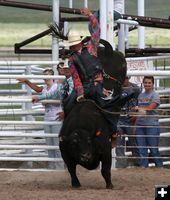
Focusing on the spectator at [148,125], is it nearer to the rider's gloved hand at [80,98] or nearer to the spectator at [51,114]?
the spectator at [51,114]

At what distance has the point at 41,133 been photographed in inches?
415

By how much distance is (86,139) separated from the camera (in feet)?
27.3

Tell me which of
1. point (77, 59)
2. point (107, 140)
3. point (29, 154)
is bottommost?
point (29, 154)

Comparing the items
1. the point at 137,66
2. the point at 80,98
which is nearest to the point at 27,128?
the point at 137,66

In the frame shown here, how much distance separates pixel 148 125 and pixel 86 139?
2286 mm

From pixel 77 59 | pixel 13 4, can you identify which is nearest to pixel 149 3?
pixel 13 4

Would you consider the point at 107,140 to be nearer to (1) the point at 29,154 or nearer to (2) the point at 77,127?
(2) the point at 77,127

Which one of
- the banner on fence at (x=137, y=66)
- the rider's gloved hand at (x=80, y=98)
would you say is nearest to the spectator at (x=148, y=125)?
the banner on fence at (x=137, y=66)

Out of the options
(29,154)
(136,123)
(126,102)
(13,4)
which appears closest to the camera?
(126,102)

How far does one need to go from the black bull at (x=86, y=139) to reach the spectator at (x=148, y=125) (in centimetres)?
158

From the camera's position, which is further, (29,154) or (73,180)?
(29,154)

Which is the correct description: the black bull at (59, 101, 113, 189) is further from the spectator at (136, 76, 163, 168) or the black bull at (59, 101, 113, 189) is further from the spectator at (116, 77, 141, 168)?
the spectator at (136, 76, 163, 168)

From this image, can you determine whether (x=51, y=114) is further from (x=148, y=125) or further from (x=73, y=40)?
(x=73, y=40)

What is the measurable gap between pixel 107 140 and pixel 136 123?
74.2 inches
